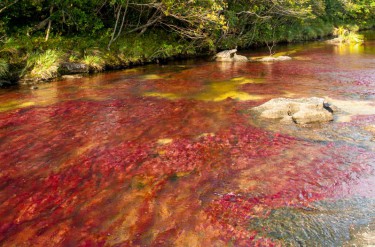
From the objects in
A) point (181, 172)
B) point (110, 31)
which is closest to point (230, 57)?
point (110, 31)

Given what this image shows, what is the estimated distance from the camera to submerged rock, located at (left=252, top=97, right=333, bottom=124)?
10336 mm

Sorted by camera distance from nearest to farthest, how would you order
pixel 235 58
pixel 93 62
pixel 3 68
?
pixel 3 68
pixel 93 62
pixel 235 58

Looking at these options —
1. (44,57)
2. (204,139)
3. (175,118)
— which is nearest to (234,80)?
(175,118)

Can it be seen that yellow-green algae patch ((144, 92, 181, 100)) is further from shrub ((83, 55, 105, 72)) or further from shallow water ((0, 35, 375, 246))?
shrub ((83, 55, 105, 72))

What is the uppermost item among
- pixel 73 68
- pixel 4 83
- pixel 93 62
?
pixel 93 62

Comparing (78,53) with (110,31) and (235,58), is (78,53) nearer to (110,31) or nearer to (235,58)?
(110,31)

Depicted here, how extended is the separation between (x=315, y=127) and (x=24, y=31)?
17.7 meters

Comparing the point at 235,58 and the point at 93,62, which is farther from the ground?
the point at 93,62

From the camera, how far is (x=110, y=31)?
23391 millimetres

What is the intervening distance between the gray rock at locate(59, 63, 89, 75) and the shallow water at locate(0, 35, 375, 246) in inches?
210

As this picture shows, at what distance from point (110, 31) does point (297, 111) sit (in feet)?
54.1

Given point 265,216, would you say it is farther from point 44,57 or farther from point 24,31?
point 24,31

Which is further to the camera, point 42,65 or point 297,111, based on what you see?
point 42,65

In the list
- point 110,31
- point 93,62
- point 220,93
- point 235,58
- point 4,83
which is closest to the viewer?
point 220,93
